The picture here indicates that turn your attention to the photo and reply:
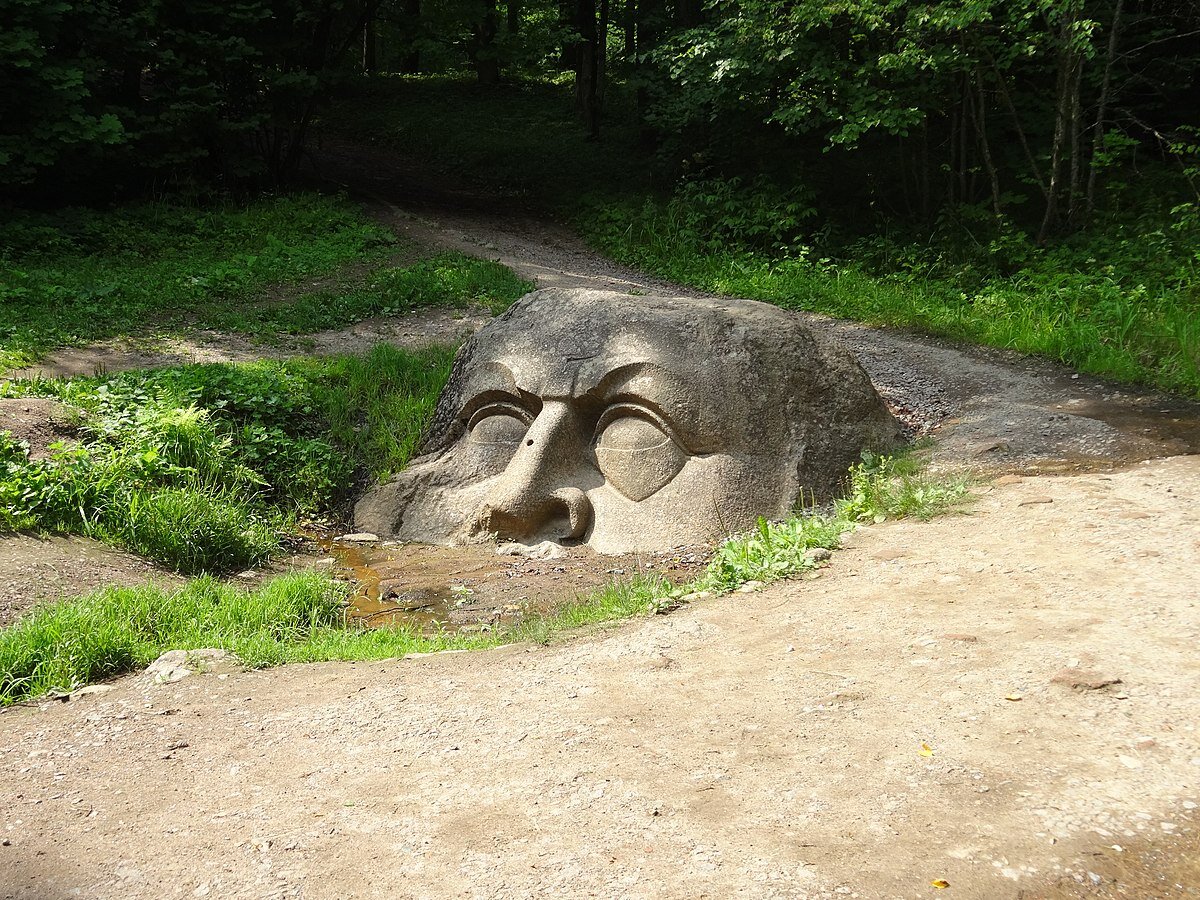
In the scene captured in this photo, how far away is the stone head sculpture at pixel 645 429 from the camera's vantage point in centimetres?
645

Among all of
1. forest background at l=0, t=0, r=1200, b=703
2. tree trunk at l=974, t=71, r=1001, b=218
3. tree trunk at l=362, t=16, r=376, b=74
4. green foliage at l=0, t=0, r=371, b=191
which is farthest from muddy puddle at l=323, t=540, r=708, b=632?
tree trunk at l=362, t=16, r=376, b=74

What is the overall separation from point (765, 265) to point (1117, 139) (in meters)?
4.11

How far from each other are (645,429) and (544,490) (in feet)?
2.49

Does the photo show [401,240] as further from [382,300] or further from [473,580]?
[473,580]

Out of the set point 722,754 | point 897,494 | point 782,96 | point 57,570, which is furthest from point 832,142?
point 722,754

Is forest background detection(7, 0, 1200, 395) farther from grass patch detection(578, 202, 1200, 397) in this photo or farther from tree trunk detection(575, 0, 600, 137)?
tree trunk detection(575, 0, 600, 137)

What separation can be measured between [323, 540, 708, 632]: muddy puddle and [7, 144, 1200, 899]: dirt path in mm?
1044

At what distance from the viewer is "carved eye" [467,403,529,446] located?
7.07 meters

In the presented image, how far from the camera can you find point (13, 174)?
12867 millimetres

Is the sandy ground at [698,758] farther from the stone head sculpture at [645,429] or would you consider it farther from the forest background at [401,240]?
the stone head sculpture at [645,429]

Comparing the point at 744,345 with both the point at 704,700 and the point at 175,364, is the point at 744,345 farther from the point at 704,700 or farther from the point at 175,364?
the point at 175,364

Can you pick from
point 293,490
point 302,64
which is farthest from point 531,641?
point 302,64

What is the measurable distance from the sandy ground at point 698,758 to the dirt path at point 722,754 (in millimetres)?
10

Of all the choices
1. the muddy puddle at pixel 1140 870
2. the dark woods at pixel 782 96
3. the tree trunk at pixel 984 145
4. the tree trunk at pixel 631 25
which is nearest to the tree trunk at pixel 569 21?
the tree trunk at pixel 631 25
